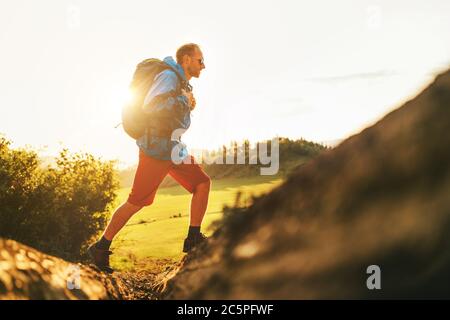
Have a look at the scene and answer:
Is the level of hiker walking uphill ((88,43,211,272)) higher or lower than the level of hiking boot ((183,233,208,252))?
higher

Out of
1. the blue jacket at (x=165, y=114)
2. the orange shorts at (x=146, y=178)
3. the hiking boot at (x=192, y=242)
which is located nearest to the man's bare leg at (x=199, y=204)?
the hiking boot at (x=192, y=242)

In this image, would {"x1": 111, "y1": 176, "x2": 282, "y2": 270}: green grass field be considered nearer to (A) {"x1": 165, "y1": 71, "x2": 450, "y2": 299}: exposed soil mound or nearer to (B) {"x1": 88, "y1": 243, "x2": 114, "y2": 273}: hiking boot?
(B) {"x1": 88, "y1": 243, "x2": 114, "y2": 273}: hiking boot

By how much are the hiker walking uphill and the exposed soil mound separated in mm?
3146

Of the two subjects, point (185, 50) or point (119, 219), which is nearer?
point (119, 219)

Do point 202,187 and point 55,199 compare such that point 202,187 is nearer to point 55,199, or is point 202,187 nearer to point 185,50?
point 185,50

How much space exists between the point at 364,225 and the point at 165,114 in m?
3.61

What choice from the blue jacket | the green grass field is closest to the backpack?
the blue jacket

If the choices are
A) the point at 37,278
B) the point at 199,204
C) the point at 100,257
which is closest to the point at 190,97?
the point at 199,204

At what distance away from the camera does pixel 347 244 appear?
193cm

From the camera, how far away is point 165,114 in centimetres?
525

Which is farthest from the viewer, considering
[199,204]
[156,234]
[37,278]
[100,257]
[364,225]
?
[156,234]

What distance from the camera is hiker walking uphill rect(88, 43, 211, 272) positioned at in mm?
5266
